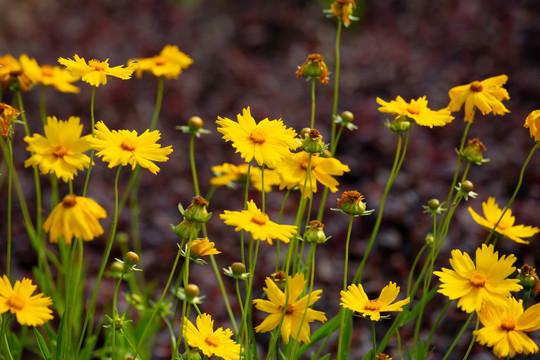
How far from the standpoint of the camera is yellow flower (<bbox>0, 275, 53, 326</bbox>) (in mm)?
802

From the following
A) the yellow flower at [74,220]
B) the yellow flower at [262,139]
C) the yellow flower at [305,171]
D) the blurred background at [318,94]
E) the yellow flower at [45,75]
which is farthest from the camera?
the blurred background at [318,94]

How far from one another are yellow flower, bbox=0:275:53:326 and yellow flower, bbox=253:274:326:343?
0.29 metres

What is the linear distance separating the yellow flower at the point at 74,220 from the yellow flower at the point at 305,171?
11.9 inches

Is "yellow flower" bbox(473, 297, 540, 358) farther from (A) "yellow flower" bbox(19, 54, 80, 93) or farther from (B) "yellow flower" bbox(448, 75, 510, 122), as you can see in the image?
(A) "yellow flower" bbox(19, 54, 80, 93)

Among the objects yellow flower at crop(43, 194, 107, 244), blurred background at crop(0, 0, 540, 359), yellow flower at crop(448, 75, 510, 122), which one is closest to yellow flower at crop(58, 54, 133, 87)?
yellow flower at crop(43, 194, 107, 244)

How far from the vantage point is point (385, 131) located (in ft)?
8.34

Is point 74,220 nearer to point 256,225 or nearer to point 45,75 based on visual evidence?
point 256,225

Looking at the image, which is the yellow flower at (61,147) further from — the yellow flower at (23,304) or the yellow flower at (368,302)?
the yellow flower at (368,302)

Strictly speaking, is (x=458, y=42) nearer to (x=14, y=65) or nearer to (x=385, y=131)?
(x=385, y=131)

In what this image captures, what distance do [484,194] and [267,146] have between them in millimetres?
1506

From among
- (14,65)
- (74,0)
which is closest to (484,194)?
(14,65)

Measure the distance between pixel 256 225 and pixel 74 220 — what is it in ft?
0.73

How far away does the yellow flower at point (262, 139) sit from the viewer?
826mm

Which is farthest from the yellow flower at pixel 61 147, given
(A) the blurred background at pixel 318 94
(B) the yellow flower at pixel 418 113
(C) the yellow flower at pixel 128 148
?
(A) the blurred background at pixel 318 94
